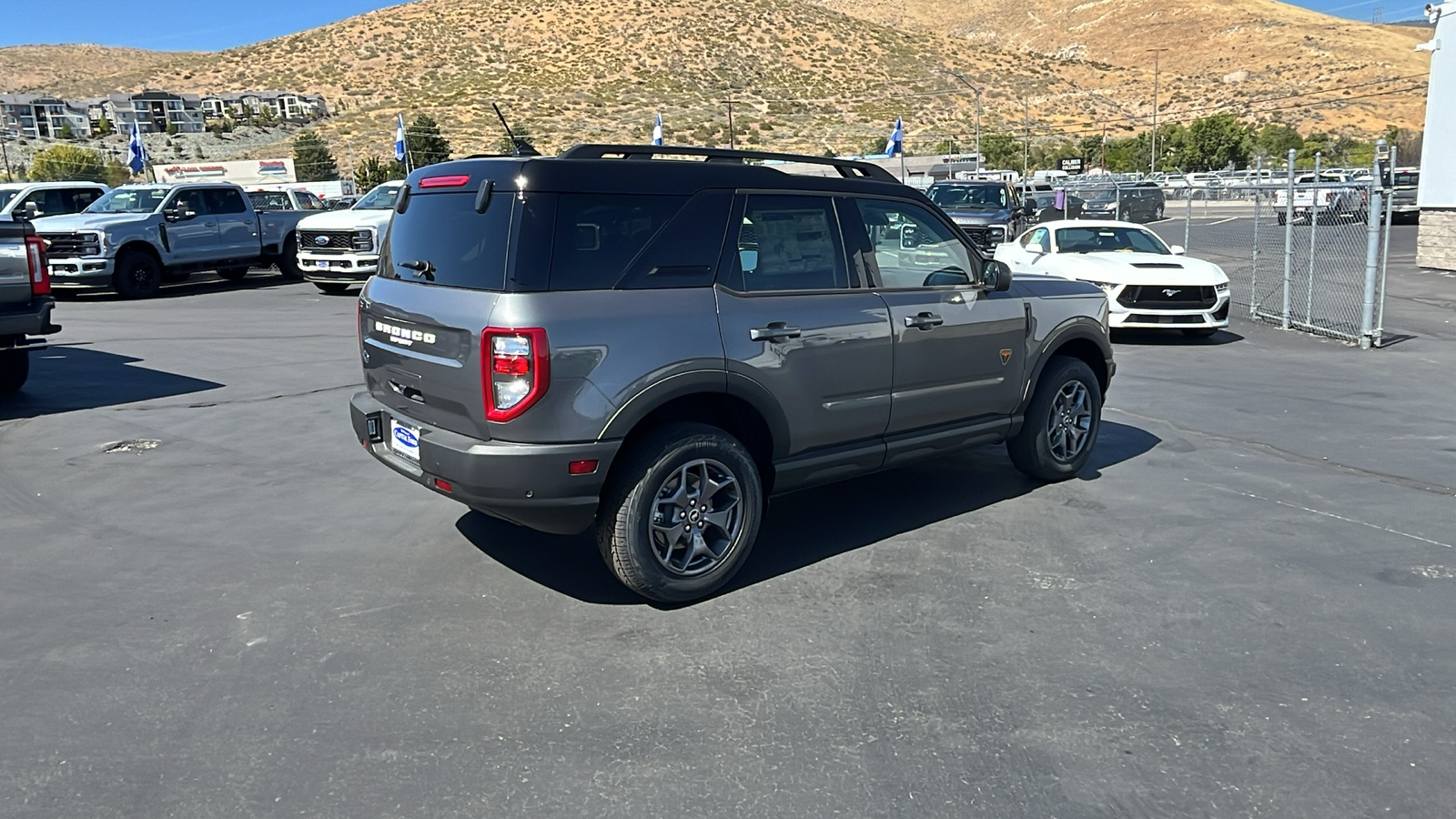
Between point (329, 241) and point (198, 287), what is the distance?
13.3ft

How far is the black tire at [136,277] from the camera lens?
61.3 feet

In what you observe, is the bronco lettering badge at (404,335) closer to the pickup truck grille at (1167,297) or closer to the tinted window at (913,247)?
the tinted window at (913,247)

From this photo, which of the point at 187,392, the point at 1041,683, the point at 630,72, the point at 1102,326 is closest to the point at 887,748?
the point at 1041,683

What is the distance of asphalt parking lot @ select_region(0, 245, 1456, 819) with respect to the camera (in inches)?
137

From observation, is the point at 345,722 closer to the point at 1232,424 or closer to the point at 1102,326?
the point at 1102,326

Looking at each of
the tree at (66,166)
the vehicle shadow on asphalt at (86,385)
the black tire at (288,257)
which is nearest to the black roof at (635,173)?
the vehicle shadow on asphalt at (86,385)

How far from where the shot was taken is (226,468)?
23.7ft

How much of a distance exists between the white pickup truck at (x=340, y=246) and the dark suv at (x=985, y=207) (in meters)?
10.1

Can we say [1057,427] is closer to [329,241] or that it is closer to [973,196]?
[329,241]

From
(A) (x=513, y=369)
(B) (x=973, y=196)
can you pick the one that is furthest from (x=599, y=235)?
(B) (x=973, y=196)

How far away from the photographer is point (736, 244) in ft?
16.7

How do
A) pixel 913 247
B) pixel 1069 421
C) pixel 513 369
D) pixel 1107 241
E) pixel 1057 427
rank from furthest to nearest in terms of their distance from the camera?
1. pixel 1107 241
2. pixel 1069 421
3. pixel 1057 427
4. pixel 913 247
5. pixel 513 369

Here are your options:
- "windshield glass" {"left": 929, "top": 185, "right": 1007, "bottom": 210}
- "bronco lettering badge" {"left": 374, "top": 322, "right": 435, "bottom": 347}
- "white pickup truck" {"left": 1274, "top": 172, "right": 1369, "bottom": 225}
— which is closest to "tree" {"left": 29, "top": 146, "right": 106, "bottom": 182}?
"windshield glass" {"left": 929, "top": 185, "right": 1007, "bottom": 210}

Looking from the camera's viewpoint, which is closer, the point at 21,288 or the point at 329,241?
the point at 21,288
